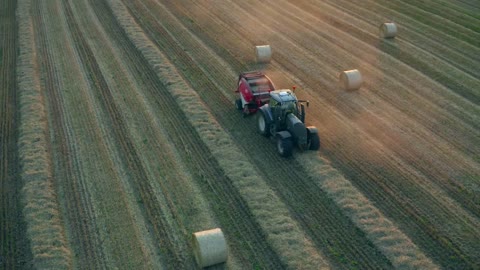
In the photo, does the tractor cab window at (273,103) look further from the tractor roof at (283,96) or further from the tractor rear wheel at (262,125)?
the tractor rear wheel at (262,125)

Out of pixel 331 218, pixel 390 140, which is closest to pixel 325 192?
pixel 331 218

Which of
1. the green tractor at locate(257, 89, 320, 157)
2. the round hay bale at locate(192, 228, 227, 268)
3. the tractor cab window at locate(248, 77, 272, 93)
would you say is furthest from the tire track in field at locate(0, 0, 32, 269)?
the tractor cab window at locate(248, 77, 272, 93)

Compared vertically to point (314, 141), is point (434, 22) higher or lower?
higher

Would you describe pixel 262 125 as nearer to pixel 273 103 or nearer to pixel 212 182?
pixel 273 103

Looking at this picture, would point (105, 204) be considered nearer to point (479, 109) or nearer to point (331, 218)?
point (331, 218)

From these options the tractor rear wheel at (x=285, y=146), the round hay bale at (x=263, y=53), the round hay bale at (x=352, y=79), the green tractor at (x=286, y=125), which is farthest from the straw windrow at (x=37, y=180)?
the round hay bale at (x=352, y=79)

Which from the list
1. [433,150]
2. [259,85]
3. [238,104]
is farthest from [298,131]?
[433,150]

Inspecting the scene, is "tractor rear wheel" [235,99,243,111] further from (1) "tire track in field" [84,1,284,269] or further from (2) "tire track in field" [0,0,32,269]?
(2) "tire track in field" [0,0,32,269]
